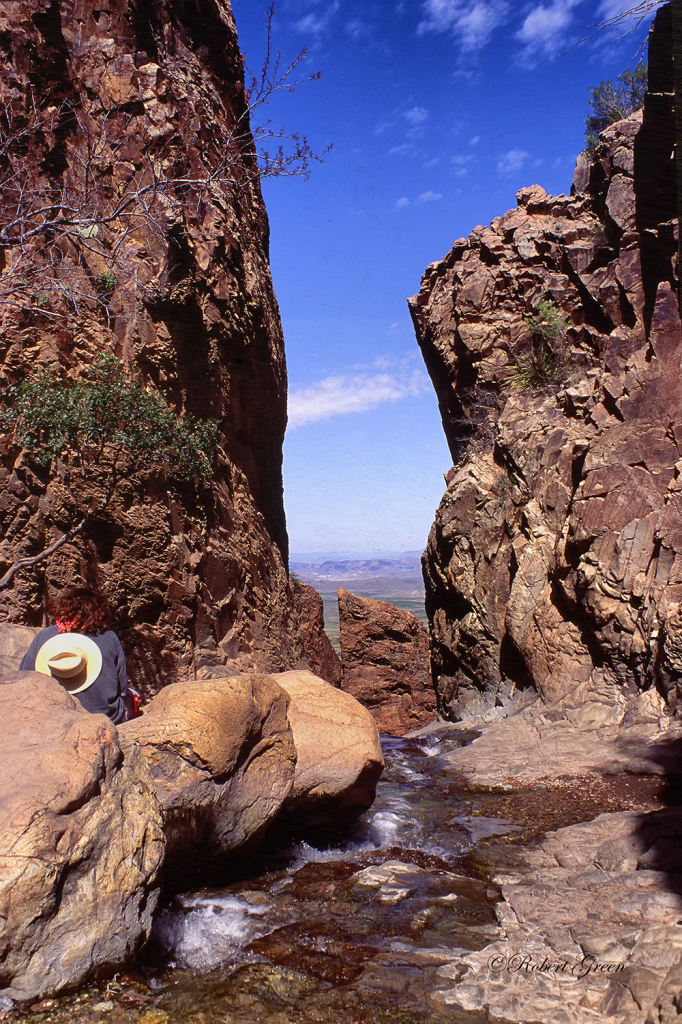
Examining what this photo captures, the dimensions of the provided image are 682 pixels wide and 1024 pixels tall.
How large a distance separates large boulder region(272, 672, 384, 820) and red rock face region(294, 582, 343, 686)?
10378 mm

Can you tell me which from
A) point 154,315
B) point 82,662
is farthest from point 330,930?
point 154,315

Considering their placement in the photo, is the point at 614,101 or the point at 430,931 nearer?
the point at 430,931

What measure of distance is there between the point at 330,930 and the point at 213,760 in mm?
1216

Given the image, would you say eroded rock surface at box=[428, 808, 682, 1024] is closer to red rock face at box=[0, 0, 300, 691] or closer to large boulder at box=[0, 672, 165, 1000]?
large boulder at box=[0, 672, 165, 1000]

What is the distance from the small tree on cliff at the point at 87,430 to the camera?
334 inches

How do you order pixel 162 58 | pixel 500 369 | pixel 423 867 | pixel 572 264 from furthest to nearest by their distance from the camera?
pixel 500 369 → pixel 572 264 → pixel 162 58 → pixel 423 867

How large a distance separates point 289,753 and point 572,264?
458 inches

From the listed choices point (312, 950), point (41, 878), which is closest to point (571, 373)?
point (312, 950)

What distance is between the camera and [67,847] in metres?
3.13

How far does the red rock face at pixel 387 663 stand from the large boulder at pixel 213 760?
12637 millimetres

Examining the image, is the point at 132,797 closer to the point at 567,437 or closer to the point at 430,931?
the point at 430,931

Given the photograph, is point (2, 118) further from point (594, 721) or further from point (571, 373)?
point (594, 721)

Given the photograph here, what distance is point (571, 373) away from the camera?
1243 cm

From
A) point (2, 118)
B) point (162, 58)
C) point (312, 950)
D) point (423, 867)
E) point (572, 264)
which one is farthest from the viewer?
point (572, 264)
